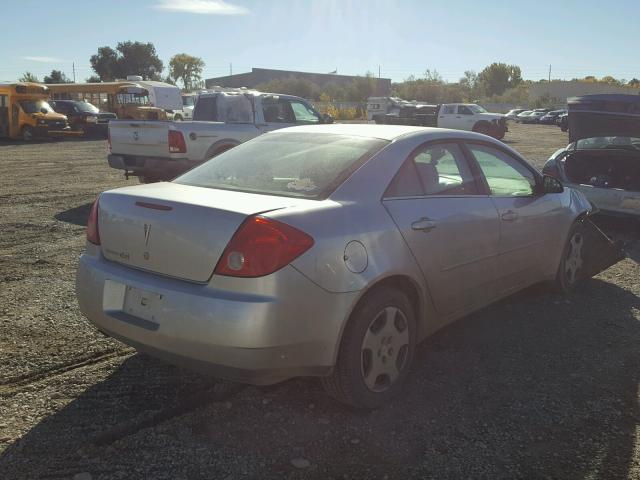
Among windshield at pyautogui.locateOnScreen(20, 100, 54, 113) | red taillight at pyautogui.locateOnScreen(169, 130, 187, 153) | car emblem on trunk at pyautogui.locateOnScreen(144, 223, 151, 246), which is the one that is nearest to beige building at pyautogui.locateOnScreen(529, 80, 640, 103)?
windshield at pyautogui.locateOnScreen(20, 100, 54, 113)

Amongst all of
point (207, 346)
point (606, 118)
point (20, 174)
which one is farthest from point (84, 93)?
point (207, 346)

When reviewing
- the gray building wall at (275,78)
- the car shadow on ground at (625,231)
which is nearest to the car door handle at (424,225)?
the car shadow on ground at (625,231)

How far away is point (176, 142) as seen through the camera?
9.39 meters

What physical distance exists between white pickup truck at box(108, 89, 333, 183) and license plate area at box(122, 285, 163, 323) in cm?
669

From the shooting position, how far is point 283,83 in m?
74.6

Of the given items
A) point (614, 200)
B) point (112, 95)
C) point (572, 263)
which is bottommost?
point (572, 263)

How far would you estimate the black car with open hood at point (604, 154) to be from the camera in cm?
693

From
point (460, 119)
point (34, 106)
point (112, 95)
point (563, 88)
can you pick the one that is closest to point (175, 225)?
point (34, 106)

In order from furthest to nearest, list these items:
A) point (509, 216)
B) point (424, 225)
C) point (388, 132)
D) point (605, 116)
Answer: point (605, 116) < point (509, 216) < point (388, 132) < point (424, 225)

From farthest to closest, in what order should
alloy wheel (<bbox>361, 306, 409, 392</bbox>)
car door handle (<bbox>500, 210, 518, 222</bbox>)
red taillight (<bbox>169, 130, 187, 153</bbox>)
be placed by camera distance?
red taillight (<bbox>169, 130, 187, 153</bbox>) → car door handle (<bbox>500, 210, 518, 222</bbox>) → alloy wheel (<bbox>361, 306, 409, 392</bbox>)

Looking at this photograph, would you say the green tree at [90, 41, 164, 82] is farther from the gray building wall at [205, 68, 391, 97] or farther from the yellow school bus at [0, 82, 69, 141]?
the yellow school bus at [0, 82, 69, 141]

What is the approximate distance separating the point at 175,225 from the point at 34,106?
88.3ft

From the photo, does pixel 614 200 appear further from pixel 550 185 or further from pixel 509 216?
pixel 509 216

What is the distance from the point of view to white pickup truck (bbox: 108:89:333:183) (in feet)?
31.0
